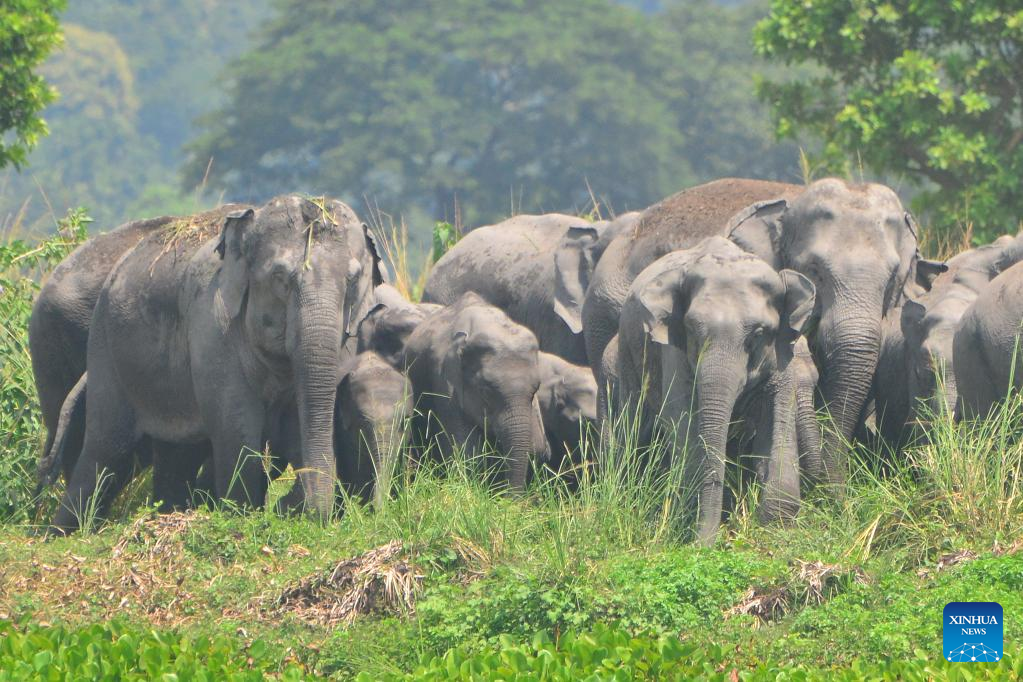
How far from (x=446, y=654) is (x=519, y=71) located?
4138 cm

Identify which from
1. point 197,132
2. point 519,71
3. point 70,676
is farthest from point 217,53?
point 70,676

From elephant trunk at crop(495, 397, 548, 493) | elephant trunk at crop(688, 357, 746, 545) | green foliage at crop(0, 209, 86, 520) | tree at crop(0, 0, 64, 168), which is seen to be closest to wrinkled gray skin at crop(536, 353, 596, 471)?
elephant trunk at crop(495, 397, 548, 493)

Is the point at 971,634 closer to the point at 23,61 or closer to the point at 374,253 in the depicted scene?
the point at 374,253

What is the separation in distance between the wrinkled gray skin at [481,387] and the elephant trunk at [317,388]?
2.81 ft

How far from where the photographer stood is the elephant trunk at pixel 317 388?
1091 centimetres

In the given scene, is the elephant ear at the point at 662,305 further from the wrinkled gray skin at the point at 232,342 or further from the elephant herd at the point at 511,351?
the wrinkled gray skin at the point at 232,342

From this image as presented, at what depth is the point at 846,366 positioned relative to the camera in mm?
11062

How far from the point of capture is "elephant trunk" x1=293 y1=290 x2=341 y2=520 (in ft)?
35.8

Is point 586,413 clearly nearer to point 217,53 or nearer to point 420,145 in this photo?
point 420,145

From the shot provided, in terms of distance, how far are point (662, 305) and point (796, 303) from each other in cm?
65

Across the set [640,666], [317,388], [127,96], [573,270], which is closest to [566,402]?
[573,270]

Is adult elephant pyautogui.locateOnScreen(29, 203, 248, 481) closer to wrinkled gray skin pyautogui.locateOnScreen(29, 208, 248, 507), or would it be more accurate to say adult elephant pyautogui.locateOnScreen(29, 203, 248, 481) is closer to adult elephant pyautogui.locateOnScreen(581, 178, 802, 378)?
wrinkled gray skin pyautogui.locateOnScreen(29, 208, 248, 507)

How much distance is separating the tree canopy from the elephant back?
98.6ft

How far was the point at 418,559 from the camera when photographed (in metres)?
9.51
